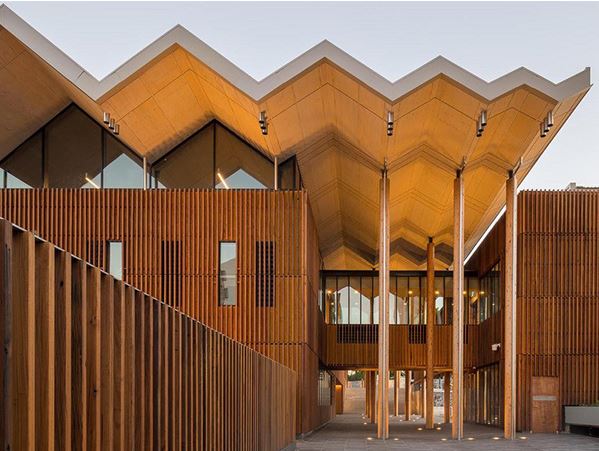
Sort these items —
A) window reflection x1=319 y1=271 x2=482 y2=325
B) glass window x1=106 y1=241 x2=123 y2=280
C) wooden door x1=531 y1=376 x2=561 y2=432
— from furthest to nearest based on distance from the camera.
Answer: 1. window reflection x1=319 y1=271 x2=482 y2=325
2. wooden door x1=531 y1=376 x2=561 y2=432
3. glass window x1=106 y1=241 x2=123 y2=280

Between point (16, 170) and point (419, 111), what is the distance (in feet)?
32.1

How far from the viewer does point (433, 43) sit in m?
61.3

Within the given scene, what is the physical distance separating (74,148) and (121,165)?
1.20 meters

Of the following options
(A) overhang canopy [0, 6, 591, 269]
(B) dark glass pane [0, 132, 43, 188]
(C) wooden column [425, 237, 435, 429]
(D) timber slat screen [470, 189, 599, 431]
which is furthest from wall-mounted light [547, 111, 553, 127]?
(B) dark glass pane [0, 132, 43, 188]

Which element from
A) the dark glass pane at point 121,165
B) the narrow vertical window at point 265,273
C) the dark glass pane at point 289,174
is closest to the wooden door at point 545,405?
the narrow vertical window at point 265,273

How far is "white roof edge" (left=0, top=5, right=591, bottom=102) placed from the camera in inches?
741

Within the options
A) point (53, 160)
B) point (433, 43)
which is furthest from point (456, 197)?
point (433, 43)

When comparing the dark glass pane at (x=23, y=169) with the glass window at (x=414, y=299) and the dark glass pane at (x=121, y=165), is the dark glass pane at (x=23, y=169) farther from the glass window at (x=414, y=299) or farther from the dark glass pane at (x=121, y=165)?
the glass window at (x=414, y=299)

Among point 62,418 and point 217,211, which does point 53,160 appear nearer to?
point 217,211

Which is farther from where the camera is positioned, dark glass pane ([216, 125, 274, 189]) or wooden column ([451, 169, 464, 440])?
wooden column ([451, 169, 464, 440])

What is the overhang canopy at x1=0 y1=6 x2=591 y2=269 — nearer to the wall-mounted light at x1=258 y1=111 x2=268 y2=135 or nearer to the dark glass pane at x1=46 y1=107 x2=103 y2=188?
the wall-mounted light at x1=258 y1=111 x2=268 y2=135

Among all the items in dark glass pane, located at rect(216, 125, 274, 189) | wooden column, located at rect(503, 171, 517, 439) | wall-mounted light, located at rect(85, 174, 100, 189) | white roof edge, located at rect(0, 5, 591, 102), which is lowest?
wooden column, located at rect(503, 171, 517, 439)

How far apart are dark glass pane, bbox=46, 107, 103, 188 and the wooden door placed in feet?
43.8

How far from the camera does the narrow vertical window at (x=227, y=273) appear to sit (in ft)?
71.8
